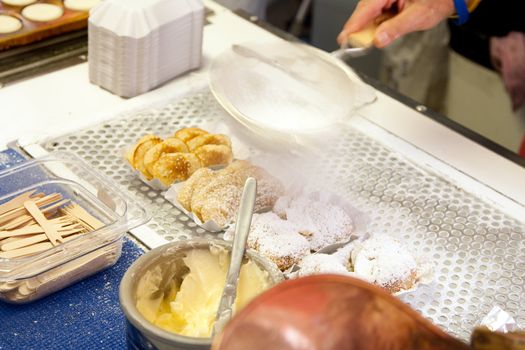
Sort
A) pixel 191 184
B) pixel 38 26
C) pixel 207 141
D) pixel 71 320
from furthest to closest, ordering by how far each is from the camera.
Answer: pixel 38 26
pixel 207 141
pixel 191 184
pixel 71 320

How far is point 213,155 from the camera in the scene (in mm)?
1509

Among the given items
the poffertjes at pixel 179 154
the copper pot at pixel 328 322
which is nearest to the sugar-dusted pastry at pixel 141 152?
the poffertjes at pixel 179 154

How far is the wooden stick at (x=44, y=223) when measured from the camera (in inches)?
48.6

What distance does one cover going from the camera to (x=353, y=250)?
1328mm

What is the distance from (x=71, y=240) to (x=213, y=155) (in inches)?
14.8

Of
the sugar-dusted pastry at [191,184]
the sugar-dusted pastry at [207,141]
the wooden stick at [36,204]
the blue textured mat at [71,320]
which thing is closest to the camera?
the blue textured mat at [71,320]

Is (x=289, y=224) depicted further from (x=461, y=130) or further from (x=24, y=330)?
(x=461, y=130)

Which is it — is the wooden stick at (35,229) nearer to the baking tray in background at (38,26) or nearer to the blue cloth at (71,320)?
the blue cloth at (71,320)

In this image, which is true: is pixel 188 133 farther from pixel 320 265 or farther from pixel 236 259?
pixel 236 259

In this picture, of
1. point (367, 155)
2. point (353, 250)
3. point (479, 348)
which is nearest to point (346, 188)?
point (367, 155)

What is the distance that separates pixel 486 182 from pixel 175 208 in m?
0.61

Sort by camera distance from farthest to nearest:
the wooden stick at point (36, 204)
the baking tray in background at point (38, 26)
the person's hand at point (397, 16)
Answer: the baking tray in background at point (38, 26)
the person's hand at point (397, 16)
the wooden stick at point (36, 204)

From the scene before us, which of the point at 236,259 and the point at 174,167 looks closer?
the point at 236,259

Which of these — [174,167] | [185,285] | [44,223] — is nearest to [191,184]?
[174,167]
